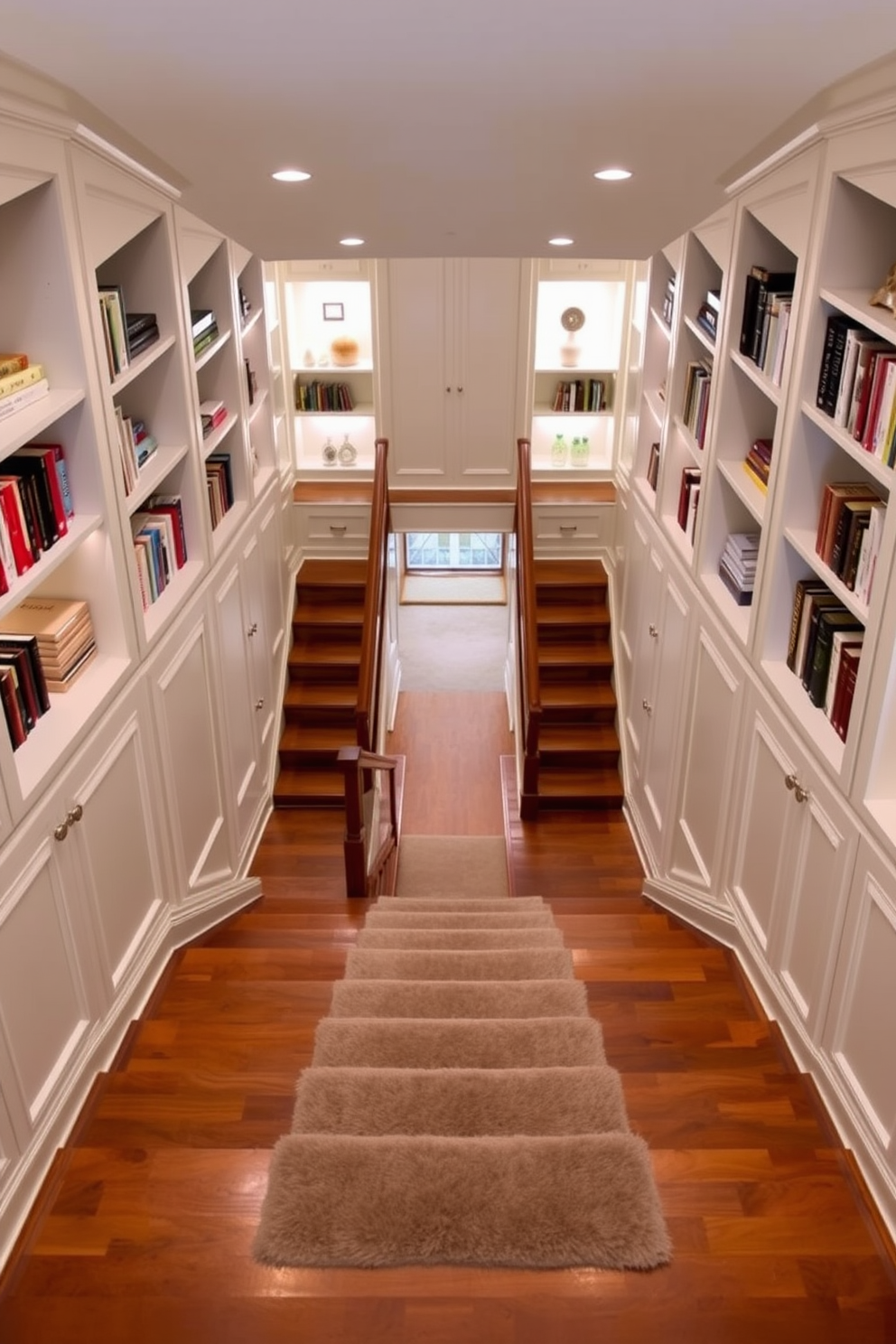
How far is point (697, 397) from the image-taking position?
408 cm

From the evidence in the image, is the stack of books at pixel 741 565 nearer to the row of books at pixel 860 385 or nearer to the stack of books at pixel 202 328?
the row of books at pixel 860 385

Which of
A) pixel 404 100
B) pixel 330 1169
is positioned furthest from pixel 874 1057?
pixel 404 100

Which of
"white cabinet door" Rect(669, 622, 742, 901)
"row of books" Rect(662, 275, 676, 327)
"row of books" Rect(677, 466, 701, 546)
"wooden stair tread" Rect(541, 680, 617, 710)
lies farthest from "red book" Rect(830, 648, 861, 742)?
"wooden stair tread" Rect(541, 680, 617, 710)

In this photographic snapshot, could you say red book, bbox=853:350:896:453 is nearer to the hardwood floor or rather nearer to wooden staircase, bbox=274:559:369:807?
the hardwood floor

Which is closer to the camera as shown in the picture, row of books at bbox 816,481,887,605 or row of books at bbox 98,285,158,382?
row of books at bbox 816,481,887,605

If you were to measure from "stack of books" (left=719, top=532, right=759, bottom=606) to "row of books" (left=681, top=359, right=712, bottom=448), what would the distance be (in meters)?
0.52

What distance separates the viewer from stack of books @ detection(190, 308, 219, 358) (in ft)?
13.0

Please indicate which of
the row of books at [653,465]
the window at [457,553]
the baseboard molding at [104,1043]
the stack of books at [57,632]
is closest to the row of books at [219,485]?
the stack of books at [57,632]

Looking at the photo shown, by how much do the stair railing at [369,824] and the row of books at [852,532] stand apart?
200 centimetres

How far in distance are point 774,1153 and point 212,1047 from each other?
1513 millimetres

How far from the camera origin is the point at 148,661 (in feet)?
10.5

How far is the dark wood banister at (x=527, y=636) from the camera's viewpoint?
523 cm

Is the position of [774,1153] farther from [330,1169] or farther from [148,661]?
[148,661]

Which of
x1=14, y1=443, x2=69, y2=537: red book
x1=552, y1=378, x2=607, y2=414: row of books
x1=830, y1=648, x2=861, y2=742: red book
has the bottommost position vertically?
x1=830, y1=648, x2=861, y2=742: red book
